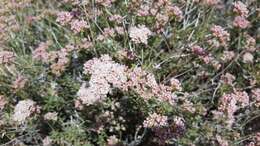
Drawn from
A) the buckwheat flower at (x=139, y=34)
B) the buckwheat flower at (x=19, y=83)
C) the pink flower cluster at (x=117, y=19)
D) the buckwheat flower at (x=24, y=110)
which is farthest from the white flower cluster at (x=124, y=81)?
the buckwheat flower at (x=19, y=83)

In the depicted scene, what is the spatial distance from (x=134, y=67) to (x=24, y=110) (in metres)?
0.86

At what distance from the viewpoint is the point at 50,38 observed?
3.77 m

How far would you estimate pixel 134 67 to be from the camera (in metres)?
2.83

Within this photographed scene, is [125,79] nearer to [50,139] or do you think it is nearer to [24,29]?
[50,139]

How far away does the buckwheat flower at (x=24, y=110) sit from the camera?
3.01 meters

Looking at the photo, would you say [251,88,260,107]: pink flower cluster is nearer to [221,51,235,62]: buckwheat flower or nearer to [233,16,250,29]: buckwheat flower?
[221,51,235,62]: buckwheat flower

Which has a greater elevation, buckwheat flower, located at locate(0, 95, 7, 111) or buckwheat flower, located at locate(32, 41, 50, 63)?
buckwheat flower, located at locate(32, 41, 50, 63)

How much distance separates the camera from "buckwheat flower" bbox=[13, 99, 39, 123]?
3.01m

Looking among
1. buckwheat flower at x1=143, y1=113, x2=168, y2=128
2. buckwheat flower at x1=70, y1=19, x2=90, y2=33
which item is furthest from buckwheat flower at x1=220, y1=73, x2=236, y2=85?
buckwheat flower at x1=70, y1=19, x2=90, y2=33

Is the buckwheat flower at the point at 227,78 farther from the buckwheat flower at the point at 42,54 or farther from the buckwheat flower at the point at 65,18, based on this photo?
the buckwheat flower at the point at 42,54

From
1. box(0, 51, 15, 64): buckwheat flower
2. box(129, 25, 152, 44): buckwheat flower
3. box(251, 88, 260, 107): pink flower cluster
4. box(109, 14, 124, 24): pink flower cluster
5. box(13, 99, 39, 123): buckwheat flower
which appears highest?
box(109, 14, 124, 24): pink flower cluster

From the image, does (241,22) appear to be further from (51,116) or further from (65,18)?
(51,116)

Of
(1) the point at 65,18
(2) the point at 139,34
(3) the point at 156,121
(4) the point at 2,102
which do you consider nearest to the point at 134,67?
(2) the point at 139,34

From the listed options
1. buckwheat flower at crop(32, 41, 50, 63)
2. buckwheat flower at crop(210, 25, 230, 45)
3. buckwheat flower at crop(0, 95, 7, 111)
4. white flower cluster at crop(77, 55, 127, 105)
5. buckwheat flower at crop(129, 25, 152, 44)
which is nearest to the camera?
white flower cluster at crop(77, 55, 127, 105)
